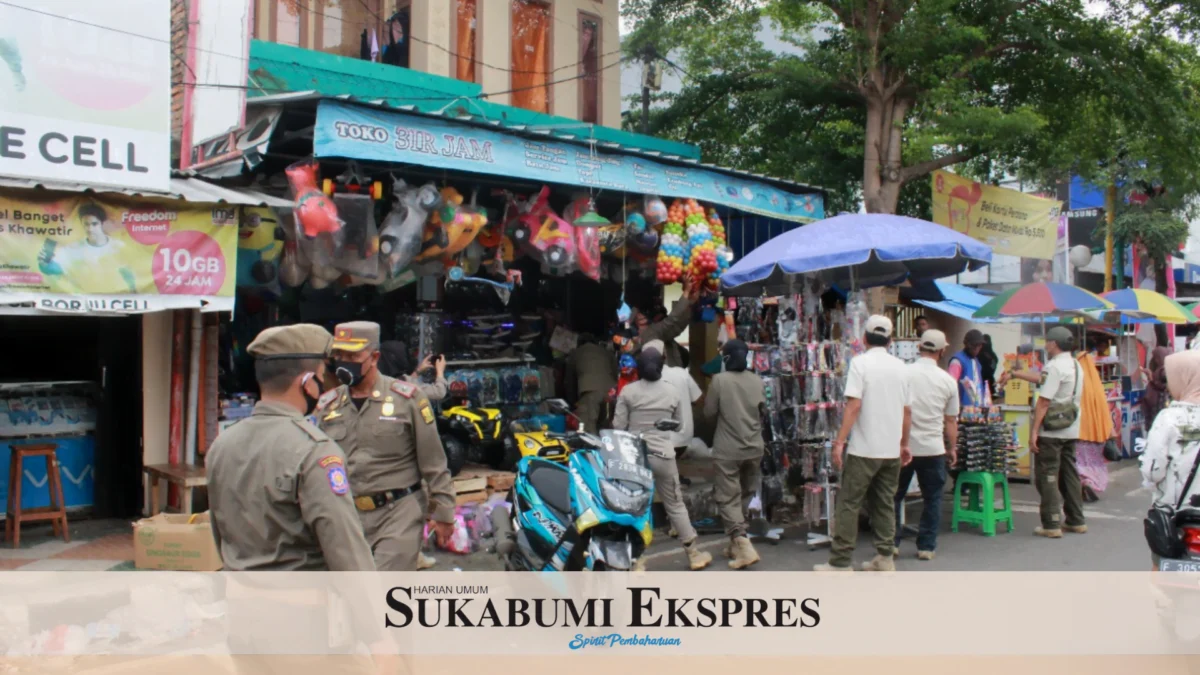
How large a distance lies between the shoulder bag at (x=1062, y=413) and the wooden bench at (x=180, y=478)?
7571 mm

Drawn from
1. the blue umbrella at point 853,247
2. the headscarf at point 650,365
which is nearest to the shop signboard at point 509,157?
the blue umbrella at point 853,247

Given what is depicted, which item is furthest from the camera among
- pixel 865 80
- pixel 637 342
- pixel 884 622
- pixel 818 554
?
pixel 865 80

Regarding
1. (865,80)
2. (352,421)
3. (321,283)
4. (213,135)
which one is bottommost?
(352,421)

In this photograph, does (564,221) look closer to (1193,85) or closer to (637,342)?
(637,342)

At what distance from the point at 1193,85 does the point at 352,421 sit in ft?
47.3

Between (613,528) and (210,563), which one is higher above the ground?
(613,528)

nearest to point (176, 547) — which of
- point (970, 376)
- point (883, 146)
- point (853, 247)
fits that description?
point (853, 247)

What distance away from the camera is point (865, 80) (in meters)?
13.4

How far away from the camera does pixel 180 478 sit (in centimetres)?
771

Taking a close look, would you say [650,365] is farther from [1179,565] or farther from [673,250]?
[1179,565]

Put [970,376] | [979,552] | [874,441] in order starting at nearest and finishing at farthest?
1. [874,441]
2. [979,552]
3. [970,376]

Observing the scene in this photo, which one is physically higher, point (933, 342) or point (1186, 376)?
point (933, 342)

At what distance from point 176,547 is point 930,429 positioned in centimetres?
598

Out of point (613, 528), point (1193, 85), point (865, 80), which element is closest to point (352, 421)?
point (613, 528)
